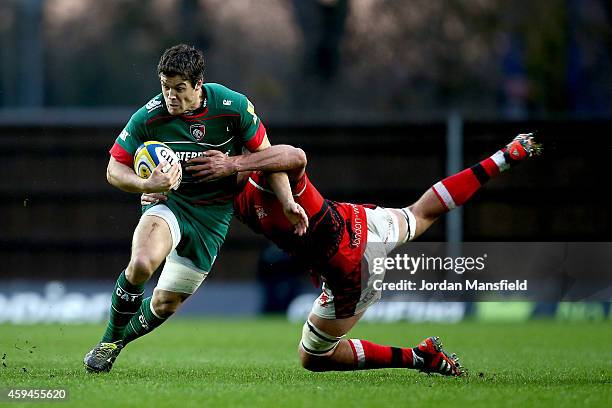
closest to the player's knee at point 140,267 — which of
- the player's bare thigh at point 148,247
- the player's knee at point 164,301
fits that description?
the player's bare thigh at point 148,247

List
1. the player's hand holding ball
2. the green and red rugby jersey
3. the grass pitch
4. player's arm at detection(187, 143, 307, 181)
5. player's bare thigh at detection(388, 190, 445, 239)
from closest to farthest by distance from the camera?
the grass pitch, the player's hand holding ball, player's arm at detection(187, 143, 307, 181), the green and red rugby jersey, player's bare thigh at detection(388, 190, 445, 239)

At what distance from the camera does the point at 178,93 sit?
793 cm

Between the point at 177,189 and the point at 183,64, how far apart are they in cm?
97

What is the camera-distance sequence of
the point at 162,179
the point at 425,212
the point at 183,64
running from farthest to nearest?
the point at 425,212 → the point at 183,64 → the point at 162,179

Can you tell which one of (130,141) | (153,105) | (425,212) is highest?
(153,105)

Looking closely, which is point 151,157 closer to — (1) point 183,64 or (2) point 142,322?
(1) point 183,64

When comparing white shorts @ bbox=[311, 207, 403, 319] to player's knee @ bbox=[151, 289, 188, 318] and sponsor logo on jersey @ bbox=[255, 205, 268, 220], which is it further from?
player's knee @ bbox=[151, 289, 188, 318]

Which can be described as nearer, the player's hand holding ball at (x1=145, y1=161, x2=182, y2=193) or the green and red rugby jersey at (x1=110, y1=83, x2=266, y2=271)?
the player's hand holding ball at (x1=145, y1=161, x2=182, y2=193)

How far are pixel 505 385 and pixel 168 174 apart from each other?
8.61 feet

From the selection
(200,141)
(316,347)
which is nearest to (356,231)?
(316,347)

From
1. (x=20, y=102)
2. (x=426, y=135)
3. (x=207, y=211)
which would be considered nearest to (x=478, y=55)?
(x=20, y=102)

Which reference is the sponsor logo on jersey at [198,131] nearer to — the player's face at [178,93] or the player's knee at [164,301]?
the player's face at [178,93]

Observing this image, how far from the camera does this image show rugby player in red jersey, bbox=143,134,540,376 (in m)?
8.00

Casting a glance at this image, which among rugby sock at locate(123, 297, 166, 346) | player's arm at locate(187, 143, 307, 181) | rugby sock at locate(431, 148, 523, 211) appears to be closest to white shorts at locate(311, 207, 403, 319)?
rugby sock at locate(431, 148, 523, 211)
